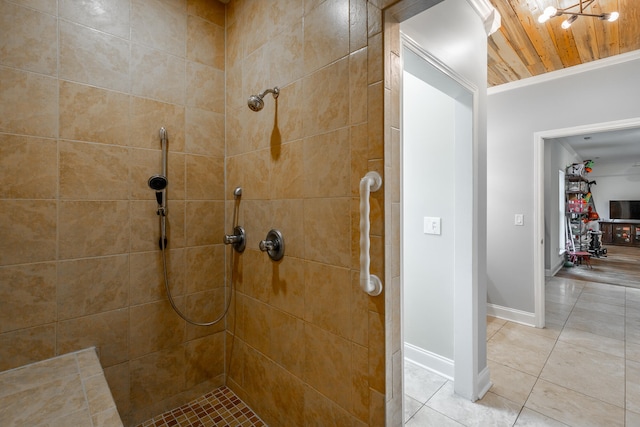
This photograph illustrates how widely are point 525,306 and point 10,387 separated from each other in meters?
4.02

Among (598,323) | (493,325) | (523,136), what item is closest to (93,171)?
(493,325)

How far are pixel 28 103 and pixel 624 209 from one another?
13.8 m

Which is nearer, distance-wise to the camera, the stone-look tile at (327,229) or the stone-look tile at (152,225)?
the stone-look tile at (327,229)

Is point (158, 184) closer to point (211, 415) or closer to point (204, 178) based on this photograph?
point (204, 178)

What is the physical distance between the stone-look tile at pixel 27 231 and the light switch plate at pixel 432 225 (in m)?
2.24

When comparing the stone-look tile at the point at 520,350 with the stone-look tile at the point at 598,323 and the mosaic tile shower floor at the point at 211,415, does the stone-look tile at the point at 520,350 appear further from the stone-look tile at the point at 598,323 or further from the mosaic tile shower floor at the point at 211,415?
→ the mosaic tile shower floor at the point at 211,415

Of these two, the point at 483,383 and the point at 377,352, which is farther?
the point at 483,383

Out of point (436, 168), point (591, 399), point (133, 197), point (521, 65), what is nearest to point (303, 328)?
point (133, 197)

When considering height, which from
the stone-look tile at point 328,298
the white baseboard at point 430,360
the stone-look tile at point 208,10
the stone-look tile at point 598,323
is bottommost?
the stone-look tile at point 598,323

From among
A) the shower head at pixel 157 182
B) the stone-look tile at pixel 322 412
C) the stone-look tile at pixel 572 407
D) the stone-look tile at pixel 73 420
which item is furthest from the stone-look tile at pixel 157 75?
the stone-look tile at pixel 572 407

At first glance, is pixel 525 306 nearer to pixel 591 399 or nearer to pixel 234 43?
pixel 591 399

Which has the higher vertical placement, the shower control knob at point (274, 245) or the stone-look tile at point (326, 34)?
the stone-look tile at point (326, 34)

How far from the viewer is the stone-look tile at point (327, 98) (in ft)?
3.75

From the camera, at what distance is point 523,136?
3217mm
